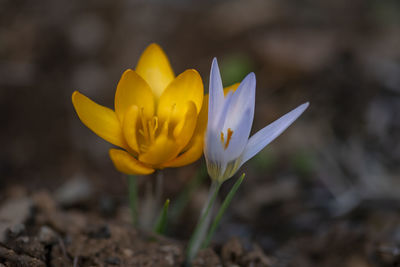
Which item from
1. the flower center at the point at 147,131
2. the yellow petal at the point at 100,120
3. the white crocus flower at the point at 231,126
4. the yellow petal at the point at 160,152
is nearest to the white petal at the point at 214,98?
the white crocus flower at the point at 231,126

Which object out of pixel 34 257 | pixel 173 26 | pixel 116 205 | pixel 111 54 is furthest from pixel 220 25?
pixel 34 257

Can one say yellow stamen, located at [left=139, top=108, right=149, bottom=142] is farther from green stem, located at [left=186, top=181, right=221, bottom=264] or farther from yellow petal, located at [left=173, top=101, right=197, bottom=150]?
green stem, located at [left=186, top=181, right=221, bottom=264]

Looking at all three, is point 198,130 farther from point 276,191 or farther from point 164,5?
point 164,5

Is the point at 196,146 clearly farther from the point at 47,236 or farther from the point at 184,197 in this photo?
the point at 184,197

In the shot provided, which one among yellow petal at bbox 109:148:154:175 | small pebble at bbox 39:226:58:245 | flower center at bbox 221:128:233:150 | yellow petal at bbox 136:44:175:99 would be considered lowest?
small pebble at bbox 39:226:58:245

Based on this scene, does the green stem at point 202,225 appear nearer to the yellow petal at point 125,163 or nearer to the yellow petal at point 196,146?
the yellow petal at point 196,146

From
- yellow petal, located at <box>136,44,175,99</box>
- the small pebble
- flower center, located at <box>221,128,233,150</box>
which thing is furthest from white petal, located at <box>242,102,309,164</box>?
the small pebble
